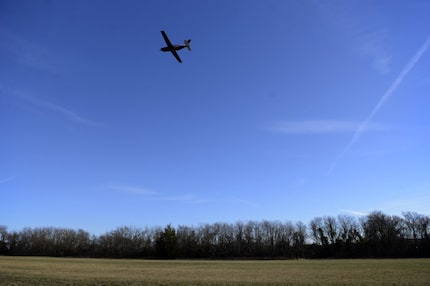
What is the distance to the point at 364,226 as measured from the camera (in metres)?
120

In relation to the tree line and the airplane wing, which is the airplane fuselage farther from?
the tree line

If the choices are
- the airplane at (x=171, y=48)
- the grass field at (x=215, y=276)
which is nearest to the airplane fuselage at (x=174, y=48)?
the airplane at (x=171, y=48)

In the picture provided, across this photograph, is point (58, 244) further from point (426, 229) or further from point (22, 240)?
point (426, 229)

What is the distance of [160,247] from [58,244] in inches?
2652

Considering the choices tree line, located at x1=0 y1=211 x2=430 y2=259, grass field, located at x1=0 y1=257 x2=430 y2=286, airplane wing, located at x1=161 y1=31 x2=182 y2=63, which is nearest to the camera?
grass field, located at x1=0 y1=257 x2=430 y2=286

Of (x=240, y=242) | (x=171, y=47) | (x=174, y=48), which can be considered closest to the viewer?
(x=171, y=47)

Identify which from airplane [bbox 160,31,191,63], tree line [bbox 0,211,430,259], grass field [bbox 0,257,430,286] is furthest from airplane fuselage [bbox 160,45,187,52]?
tree line [bbox 0,211,430,259]

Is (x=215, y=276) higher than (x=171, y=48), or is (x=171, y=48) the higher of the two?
(x=171, y=48)

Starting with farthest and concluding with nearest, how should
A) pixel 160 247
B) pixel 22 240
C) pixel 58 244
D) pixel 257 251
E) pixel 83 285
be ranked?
pixel 22 240 → pixel 58 244 → pixel 257 251 → pixel 160 247 → pixel 83 285

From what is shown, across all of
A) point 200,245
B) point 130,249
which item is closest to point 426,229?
point 200,245

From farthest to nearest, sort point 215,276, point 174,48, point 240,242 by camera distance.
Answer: point 240,242 < point 215,276 < point 174,48

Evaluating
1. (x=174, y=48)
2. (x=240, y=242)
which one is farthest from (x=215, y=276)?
(x=240, y=242)

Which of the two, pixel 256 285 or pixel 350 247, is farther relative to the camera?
pixel 350 247

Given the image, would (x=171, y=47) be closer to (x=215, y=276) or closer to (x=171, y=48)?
(x=171, y=48)
